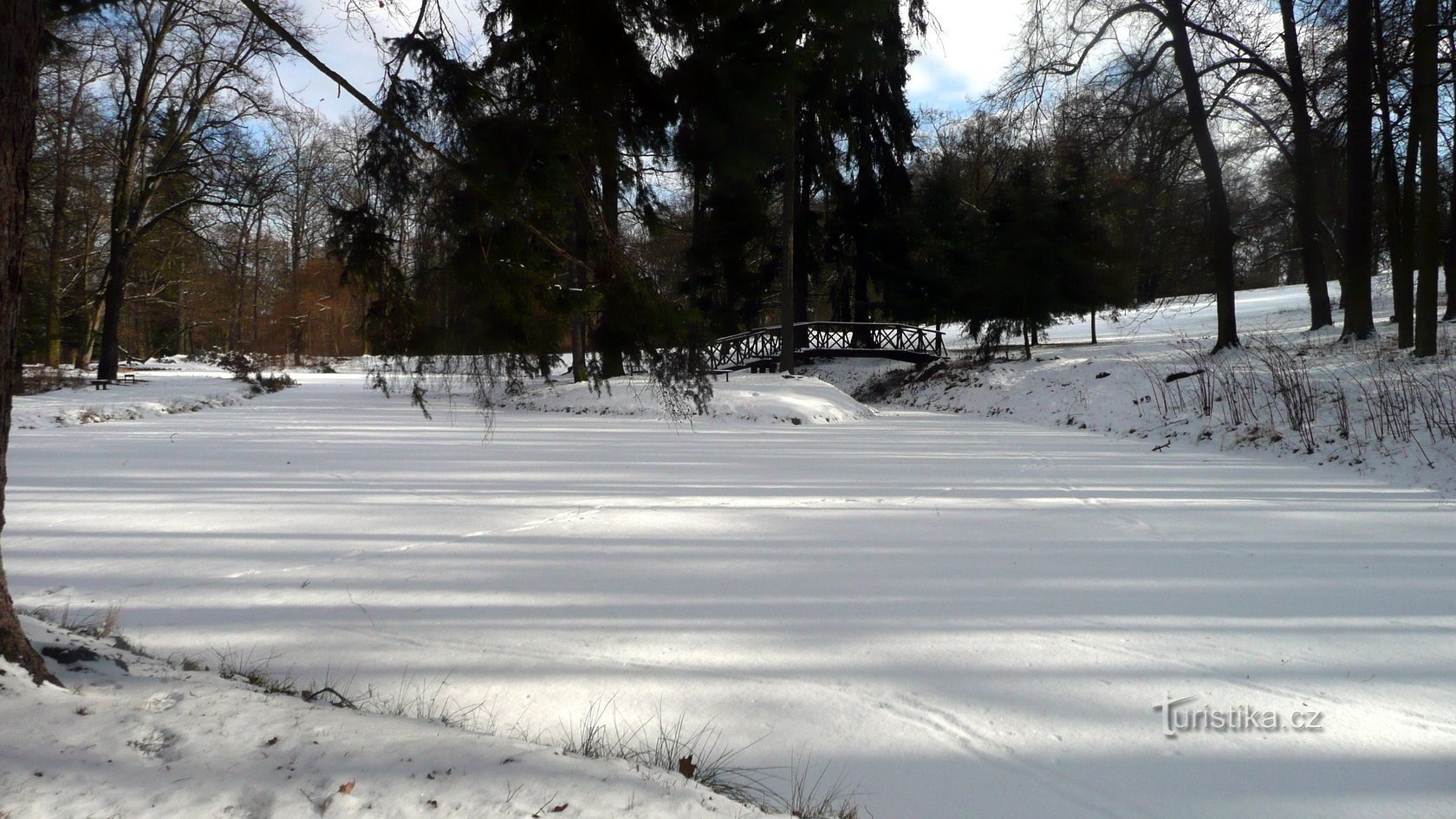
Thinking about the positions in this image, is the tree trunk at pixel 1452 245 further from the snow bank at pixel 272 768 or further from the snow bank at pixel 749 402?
the snow bank at pixel 272 768

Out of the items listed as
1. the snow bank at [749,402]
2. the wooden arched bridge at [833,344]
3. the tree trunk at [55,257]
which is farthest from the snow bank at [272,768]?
the wooden arched bridge at [833,344]

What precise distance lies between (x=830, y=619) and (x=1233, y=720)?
5.44 feet

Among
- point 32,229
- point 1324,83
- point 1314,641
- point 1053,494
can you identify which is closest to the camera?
point 1314,641

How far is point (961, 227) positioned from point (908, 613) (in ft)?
77.0

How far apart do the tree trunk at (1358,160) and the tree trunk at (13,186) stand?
15310 mm

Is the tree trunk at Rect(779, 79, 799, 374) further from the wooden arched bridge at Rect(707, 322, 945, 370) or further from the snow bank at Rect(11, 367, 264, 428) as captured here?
the snow bank at Rect(11, 367, 264, 428)

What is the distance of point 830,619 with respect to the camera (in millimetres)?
3941

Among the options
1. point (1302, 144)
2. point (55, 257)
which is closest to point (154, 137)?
point (55, 257)

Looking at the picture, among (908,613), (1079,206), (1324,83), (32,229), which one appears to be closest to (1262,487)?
(908,613)

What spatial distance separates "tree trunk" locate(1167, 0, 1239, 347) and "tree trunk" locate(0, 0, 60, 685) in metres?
16.9

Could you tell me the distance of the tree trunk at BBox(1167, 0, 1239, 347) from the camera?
15.1 meters

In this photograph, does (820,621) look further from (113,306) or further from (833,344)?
(833,344)

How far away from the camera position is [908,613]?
400 centimetres

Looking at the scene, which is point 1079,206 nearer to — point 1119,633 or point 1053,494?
point 1053,494
